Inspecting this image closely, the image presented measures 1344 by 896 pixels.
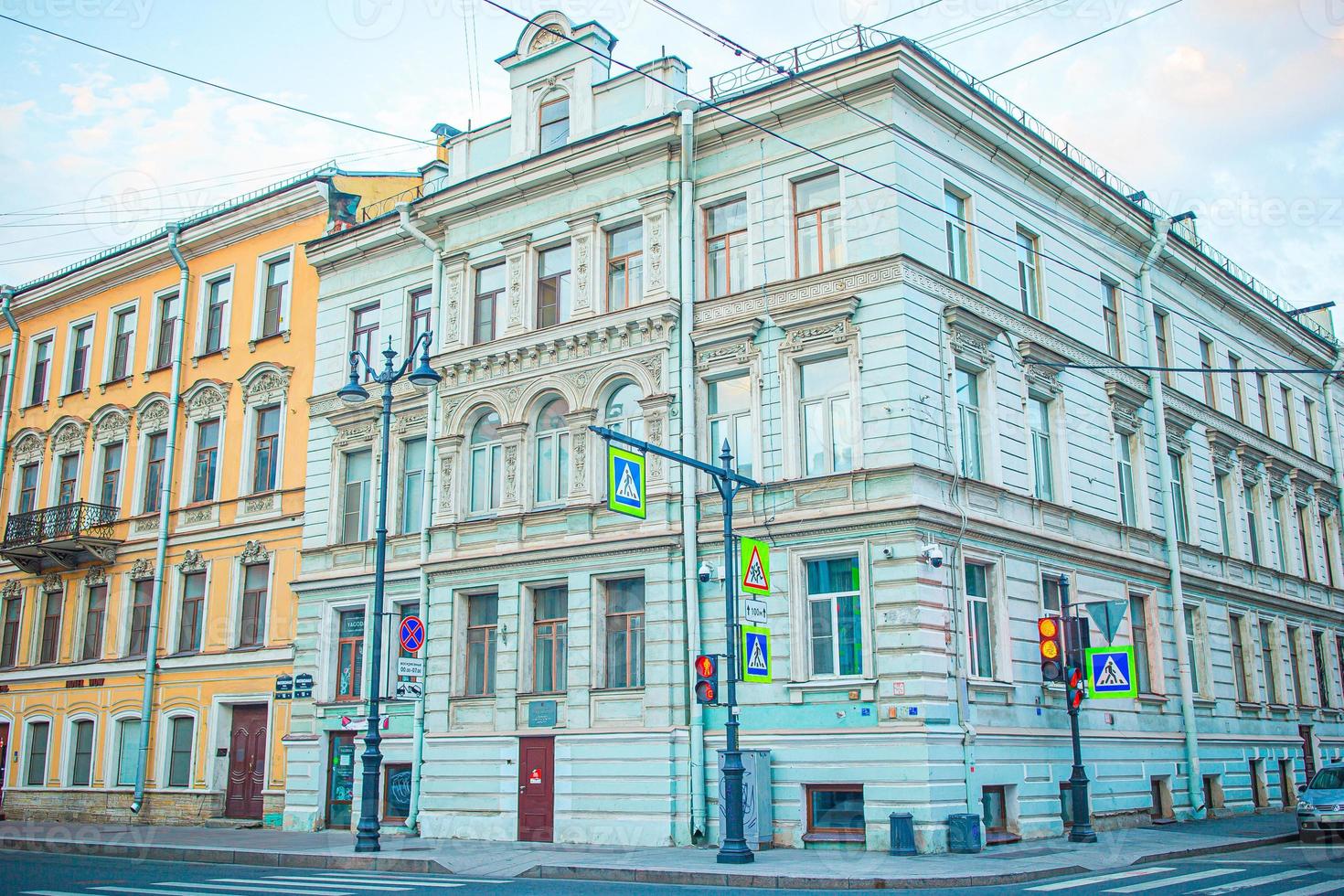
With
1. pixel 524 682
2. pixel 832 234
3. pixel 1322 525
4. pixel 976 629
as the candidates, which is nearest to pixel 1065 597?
pixel 976 629

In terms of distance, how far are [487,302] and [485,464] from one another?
12.2 ft

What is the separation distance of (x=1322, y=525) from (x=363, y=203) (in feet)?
97.1

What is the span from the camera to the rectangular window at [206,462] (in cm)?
3284

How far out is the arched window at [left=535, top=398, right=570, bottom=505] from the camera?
25312 mm

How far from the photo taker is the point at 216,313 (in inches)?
1355

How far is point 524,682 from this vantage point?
24.6m

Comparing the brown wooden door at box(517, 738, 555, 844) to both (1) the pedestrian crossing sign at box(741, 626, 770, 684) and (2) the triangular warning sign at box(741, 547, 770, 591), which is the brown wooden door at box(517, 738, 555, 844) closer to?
(1) the pedestrian crossing sign at box(741, 626, 770, 684)

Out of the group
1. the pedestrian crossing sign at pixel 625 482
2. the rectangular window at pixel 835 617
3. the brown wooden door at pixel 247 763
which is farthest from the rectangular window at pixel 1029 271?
the brown wooden door at pixel 247 763

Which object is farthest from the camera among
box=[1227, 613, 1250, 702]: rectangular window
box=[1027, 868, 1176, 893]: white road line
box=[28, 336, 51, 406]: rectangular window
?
box=[28, 336, 51, 406]: rectangular window

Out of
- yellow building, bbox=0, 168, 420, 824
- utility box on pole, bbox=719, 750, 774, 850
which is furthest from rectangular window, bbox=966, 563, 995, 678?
yellow building, bbox=0, 168, 420, 824

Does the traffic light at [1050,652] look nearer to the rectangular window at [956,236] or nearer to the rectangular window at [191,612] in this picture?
the rectangular window at [956,236]

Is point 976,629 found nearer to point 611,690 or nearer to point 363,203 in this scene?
point 611,690

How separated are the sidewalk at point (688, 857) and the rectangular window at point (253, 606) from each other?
5320 millimetres

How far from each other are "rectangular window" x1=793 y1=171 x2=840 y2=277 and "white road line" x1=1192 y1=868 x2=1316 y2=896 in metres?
12.0
